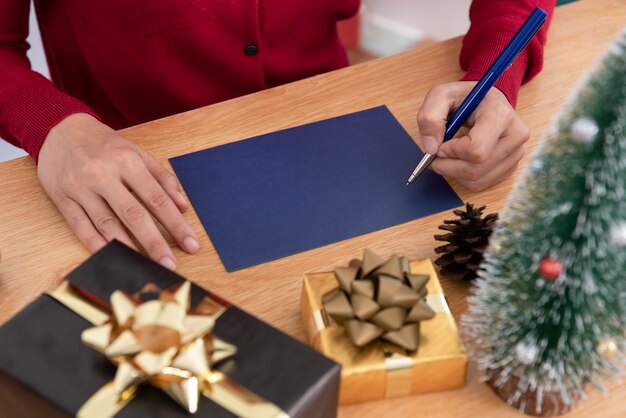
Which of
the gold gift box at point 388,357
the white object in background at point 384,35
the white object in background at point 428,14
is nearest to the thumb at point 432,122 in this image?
the gold gift box at point 388,357

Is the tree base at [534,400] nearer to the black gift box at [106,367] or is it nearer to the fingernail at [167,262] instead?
the black gift box at [106,367]

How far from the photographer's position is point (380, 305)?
0.69m

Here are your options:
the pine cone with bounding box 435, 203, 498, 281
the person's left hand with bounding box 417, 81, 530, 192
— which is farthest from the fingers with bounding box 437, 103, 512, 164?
the pine cone with bounding box 435, 203, 498, 281

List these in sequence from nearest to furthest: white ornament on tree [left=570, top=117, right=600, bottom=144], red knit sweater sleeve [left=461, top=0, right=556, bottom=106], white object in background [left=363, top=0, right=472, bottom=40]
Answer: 1. white ornament on tree [left=570, top=117, right=600, bottom=144]
2. red knit sweater sleeve [left=461, top=0, right=556, bottom=106]
3. white object in background [left=363, top=0, right=472, bottom=40]

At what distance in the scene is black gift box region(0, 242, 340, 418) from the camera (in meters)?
0.62

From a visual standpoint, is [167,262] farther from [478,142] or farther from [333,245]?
[478,142]

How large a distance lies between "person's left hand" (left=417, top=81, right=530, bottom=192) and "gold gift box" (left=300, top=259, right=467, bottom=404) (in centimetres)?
23

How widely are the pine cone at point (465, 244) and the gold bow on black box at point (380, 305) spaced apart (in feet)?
0.37

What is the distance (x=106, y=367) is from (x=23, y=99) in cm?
52

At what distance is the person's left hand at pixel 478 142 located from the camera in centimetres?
92

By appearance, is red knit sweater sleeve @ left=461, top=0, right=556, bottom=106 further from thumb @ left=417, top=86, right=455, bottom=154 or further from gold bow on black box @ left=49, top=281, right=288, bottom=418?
gold bow on black box @ left=49, top=281, right=288, bottom=418

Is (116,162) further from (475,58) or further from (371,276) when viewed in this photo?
(475,58)

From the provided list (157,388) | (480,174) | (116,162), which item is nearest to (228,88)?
(116,162)

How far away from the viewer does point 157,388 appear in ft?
2.06
